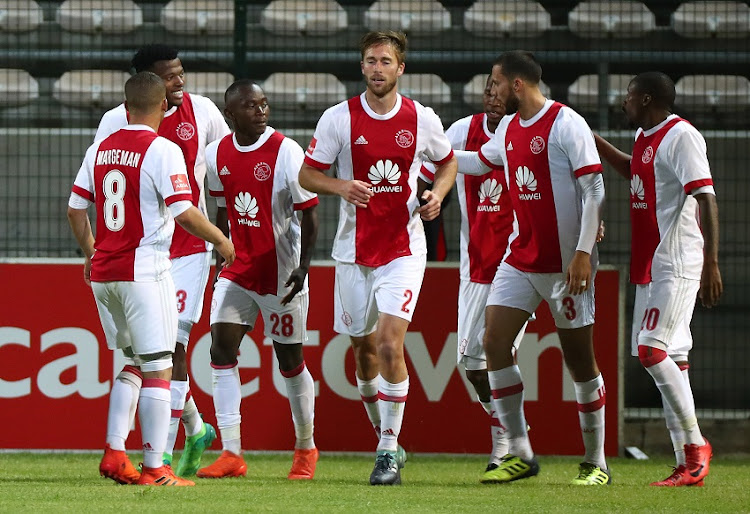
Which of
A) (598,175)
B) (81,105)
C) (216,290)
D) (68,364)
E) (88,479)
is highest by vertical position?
(81,105)

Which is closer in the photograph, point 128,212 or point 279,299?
point 128,212

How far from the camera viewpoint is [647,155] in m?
6.19

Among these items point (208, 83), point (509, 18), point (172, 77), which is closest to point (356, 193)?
point (172, 77)

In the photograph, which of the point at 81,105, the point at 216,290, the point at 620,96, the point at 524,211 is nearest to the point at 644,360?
the point at 524,211

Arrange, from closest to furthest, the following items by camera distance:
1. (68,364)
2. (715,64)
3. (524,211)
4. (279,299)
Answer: (524,211) → (279,299) → (68,364) → (715,64)

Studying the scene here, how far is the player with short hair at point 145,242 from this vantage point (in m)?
5.59

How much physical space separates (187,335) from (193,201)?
2.35 ft

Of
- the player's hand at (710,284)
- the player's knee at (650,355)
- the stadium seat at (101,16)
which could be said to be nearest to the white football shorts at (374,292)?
the player's knee at (650,355)

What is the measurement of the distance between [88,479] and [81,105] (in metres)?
4.92

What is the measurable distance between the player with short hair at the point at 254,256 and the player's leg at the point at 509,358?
103cm

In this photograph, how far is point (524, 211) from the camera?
6.14 metres

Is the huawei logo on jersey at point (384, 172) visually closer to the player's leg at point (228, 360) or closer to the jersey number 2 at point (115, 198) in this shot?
the player's leg at point (228, 360)

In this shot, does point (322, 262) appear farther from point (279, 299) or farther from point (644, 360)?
point (644, 360)

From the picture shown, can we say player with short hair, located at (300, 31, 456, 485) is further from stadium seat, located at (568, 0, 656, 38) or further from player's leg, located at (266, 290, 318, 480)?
stadium seat, located at (568, 0, 656, 38)
